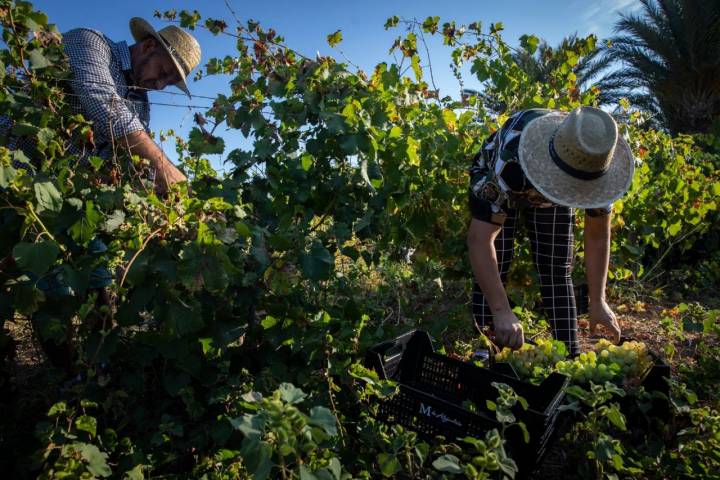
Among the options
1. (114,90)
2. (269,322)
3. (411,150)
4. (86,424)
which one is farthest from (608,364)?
(114,90)

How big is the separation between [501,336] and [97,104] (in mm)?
1735

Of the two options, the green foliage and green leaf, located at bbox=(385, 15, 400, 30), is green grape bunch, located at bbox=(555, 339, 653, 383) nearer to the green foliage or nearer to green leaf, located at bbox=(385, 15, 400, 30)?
the green foliage

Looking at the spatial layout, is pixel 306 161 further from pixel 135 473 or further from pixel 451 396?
pixel 135 473

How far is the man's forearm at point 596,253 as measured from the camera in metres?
2.12

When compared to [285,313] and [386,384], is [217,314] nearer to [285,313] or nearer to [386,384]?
[285,313]

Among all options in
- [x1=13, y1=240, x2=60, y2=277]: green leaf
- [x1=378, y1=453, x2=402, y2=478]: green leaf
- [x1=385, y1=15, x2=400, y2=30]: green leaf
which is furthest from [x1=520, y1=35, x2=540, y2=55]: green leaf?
[x1=13, y1=240, x2=60, y2=277]: green leaf

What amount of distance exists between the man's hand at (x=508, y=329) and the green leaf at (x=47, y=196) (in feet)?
4.73

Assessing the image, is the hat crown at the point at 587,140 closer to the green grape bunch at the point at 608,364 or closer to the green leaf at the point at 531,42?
the green grape bunch at the point at 608,364

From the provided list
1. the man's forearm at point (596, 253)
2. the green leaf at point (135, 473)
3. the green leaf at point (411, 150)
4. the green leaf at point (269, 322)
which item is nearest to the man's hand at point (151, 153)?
the green leaf at point (269, 322)

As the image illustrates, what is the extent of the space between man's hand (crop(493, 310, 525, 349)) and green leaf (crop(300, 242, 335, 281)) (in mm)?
709

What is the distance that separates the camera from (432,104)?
276cm

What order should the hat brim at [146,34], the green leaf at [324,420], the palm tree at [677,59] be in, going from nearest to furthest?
the green leaf at [324,420]
the hat brim at [146,34]
the palm tree at [677,59]

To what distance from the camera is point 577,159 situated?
1.68 m

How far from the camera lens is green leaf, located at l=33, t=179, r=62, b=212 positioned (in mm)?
1344
